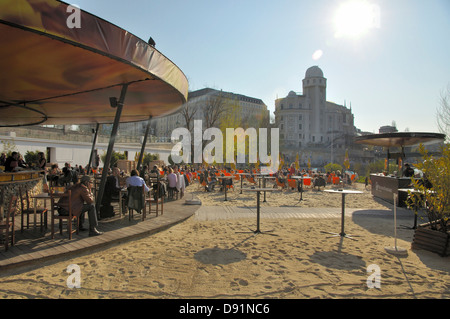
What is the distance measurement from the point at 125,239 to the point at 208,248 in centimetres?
163

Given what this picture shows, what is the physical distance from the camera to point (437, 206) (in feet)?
16.8

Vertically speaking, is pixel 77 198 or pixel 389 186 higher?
pixel 77 198

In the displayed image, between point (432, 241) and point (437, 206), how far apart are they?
0.67 m

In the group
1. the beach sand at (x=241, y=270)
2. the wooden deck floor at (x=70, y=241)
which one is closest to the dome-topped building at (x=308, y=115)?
the wooden deck floor at (x=70, y=241)

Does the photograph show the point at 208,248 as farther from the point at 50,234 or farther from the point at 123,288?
the point at 50,234

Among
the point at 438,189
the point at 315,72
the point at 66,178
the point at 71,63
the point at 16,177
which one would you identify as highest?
the point at 315,72

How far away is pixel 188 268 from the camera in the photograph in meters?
3.99

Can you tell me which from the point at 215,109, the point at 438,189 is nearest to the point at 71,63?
the point at 438,189

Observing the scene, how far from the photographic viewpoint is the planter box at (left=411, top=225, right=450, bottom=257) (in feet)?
16.1

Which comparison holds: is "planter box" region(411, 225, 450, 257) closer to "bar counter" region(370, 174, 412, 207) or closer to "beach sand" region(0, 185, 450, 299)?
"beach sand" region(0, 185, 450, 299)

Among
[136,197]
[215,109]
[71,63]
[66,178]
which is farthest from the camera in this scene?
[215,109]

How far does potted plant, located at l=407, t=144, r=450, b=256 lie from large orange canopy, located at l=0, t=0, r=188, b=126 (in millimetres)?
5464

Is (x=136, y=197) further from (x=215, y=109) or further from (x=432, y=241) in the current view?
(x=215, y=109)
